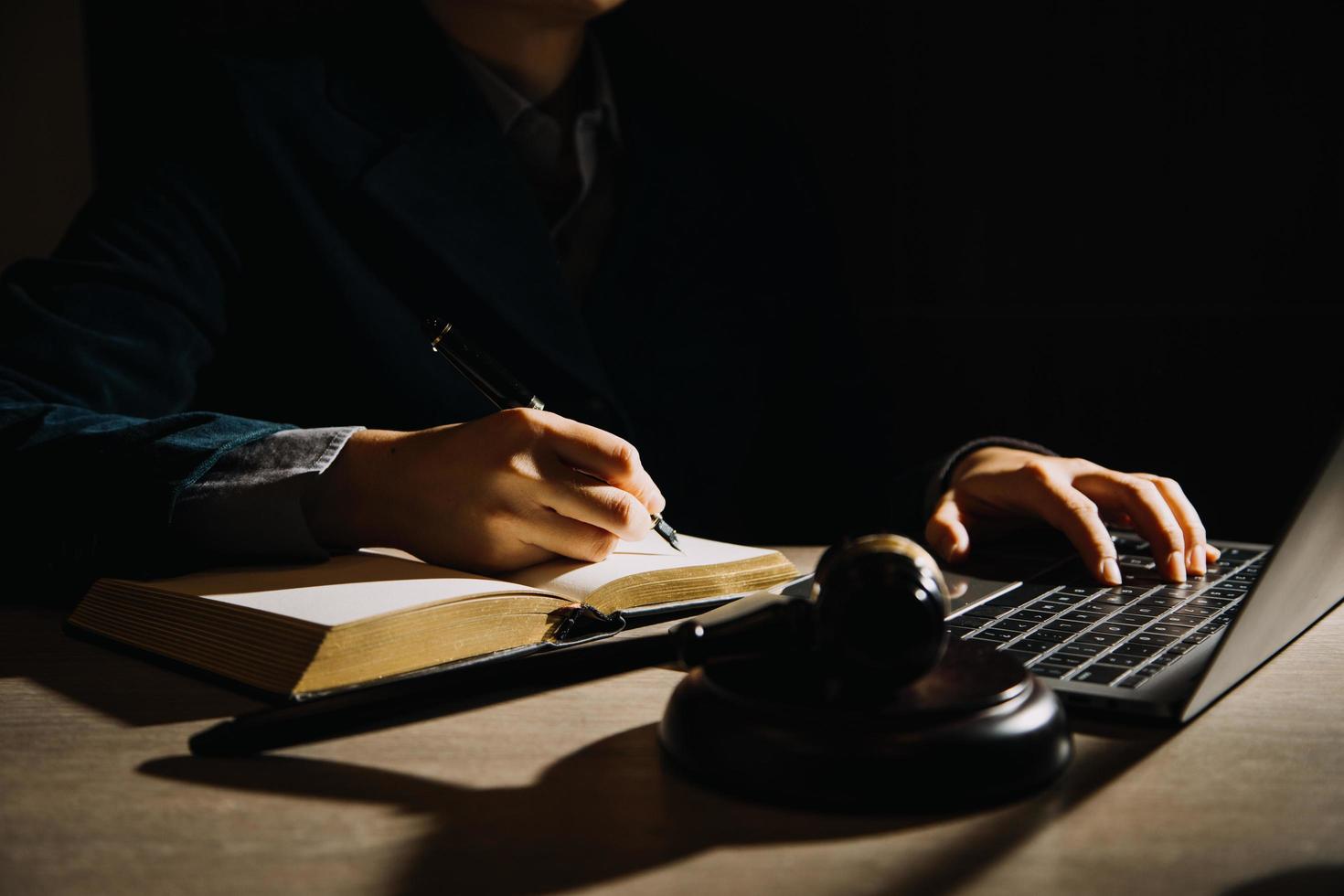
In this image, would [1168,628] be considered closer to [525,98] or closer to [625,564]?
[625,564]

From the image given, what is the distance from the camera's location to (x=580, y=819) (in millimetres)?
442

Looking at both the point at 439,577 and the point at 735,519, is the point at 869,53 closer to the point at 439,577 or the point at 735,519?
the point at 735,519

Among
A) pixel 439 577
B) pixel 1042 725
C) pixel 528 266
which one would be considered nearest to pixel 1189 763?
pixel 1042 725

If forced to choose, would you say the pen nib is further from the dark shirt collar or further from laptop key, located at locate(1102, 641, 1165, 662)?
the dark shirt collar

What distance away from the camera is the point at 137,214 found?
1223 mm

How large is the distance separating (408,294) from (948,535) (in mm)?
731

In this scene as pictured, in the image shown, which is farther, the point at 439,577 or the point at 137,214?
the point at 137,214

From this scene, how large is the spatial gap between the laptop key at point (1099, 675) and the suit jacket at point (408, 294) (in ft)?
1.82

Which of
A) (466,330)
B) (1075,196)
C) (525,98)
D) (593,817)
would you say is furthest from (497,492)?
(1075,196)

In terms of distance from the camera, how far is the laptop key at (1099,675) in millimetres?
585

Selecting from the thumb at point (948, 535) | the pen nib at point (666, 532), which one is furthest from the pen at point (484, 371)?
the thumb at point (948, 535)

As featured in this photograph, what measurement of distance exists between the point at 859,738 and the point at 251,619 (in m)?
0.37

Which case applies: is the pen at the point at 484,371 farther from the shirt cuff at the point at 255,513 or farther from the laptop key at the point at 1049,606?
the laptop key at the point at 1049,606

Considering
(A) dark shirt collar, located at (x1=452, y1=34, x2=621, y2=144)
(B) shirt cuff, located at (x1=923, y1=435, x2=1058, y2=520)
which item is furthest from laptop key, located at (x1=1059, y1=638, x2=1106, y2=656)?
(A) dark shirt collar, located at (x1=452, y1=34, x2=621, y2=144)
